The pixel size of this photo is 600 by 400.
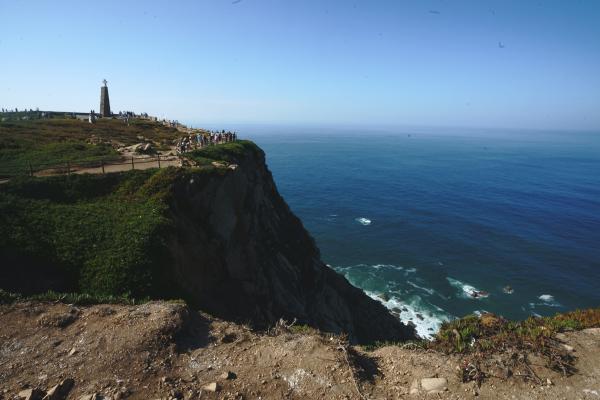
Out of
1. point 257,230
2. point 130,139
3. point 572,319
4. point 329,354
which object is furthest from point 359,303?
point 130,139

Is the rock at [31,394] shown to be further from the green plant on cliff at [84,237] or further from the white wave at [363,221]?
the white wave at [363,221]

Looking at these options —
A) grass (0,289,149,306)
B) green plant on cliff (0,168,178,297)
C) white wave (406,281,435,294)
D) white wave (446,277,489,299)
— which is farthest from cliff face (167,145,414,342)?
white wave (446,277,489,299)

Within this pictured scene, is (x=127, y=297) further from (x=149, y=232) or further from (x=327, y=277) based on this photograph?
(x=327, y=277)

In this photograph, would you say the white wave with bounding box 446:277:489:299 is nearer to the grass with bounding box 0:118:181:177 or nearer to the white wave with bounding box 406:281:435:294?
the white wave with bounding box 406:281:435:294

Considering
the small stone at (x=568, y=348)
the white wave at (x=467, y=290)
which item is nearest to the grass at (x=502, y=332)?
the small stone at (x=568, y=348)

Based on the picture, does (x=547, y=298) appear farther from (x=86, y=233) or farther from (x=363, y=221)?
(x=86, y=233)

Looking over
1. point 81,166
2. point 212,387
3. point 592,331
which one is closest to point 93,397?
point 212,387
